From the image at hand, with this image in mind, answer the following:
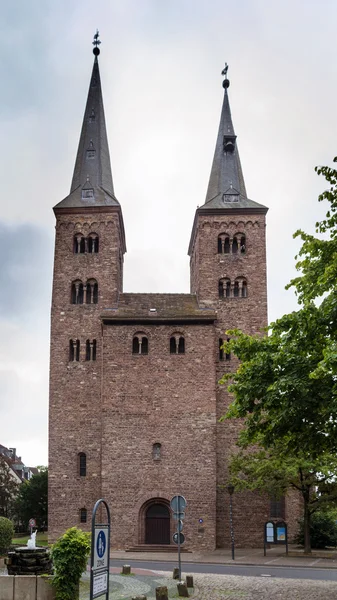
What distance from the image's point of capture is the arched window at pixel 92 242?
145 ft

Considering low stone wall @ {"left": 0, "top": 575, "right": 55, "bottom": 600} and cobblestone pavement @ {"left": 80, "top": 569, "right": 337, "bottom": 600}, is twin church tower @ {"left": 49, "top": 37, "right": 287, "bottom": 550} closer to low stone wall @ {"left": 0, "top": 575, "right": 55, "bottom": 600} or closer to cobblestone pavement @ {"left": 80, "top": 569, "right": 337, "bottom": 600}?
cobblestone pavement @ {"left": 80, "top": 569, "right": 337, "bottom": 600}

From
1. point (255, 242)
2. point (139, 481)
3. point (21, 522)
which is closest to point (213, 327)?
point (255, 242)

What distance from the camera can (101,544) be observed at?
467 inches

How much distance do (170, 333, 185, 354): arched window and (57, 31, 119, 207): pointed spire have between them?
33.3 feet

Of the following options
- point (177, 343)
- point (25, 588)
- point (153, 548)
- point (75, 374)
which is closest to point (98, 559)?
point (25, 588)

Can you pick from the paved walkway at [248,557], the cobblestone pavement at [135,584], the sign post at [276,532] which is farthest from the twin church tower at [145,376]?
the cobblestone pavement at [135,584]

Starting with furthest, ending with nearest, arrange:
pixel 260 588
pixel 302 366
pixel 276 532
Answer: pixel 276 532, pixel 260 588, pixel 302 366

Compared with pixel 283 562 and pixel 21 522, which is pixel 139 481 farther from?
pixel 21 522

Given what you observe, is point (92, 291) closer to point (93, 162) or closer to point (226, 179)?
point (93, 162)

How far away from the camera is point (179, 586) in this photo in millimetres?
17688

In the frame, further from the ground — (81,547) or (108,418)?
(108,418)

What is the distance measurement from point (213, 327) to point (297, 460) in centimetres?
1147

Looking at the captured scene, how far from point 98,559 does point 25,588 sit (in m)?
3.96

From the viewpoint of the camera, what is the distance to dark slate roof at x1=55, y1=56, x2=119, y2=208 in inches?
1784
